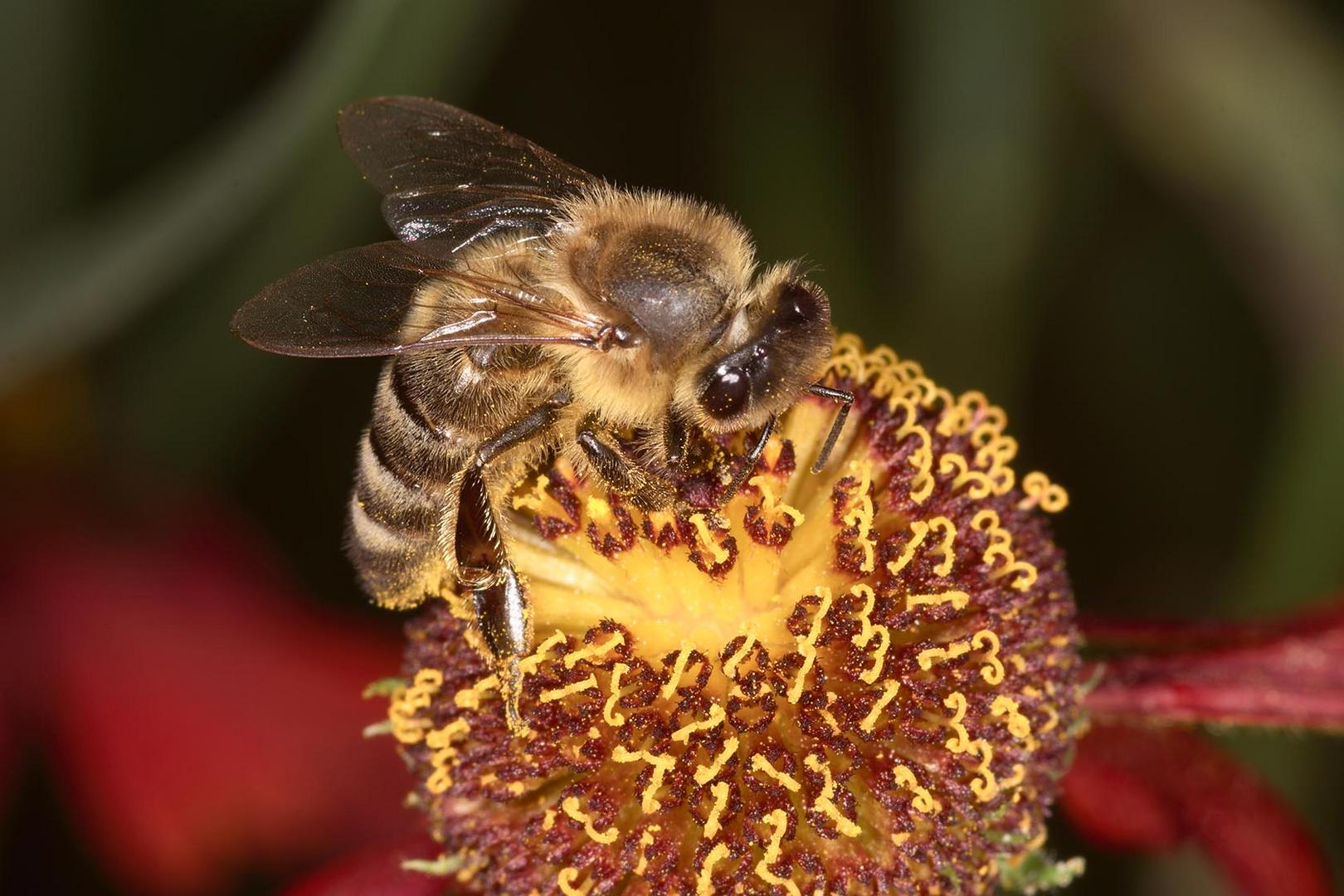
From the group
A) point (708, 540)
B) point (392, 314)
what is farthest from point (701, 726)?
point (392, 314)

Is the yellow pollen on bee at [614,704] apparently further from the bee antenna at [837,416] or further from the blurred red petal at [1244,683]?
the blurred red petal at [1244,683]

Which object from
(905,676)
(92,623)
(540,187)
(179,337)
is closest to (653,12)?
(179,337)

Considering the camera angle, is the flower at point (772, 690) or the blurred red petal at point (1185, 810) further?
the blurred red petal at point (1185, 810)

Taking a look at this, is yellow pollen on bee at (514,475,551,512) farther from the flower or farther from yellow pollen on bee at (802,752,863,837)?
yellow pollen on bee at (802,752,863,837)

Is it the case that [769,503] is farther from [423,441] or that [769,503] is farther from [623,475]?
[423,441]

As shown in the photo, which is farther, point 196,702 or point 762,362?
point 196,702

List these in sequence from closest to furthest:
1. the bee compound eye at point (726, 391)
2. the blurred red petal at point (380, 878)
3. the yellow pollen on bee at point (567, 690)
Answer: the bee compound eye at point (726, 391) → the yellow pollen on bee at point (567, 690) → the blurred red petal at point (380, 878)

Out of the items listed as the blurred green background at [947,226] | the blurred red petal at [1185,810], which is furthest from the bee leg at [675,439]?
the blurred green background at [947,226]
